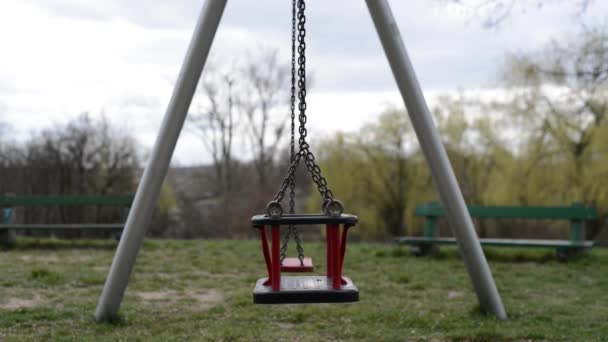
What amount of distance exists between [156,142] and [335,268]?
2567 mm

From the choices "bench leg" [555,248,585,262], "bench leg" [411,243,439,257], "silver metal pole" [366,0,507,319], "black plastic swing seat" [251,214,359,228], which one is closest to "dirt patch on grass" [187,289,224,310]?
"silver metal pole" [366,0,507,319]

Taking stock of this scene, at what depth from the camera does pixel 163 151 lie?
5.58 metres

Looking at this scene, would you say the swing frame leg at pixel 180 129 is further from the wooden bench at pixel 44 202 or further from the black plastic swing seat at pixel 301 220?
the wooden bench at pixel 44 202

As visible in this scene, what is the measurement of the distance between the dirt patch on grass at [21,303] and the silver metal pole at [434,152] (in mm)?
4322

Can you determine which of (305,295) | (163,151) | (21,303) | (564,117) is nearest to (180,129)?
(163,151)

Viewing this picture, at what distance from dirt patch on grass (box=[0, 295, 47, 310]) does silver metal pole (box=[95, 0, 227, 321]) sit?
1.25 m

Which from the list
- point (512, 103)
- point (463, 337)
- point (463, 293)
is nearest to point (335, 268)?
point (463, 337)

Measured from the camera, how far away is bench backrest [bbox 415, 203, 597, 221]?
9797 millimetres

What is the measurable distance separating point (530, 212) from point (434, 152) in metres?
5.64

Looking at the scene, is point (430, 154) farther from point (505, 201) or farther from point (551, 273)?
point (505, 201)

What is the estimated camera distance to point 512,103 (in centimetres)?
1800

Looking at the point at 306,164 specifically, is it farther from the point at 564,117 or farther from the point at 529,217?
the point at 564,117

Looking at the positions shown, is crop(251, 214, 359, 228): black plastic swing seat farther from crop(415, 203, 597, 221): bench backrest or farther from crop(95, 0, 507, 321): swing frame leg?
crop(415, 203, 597, 221): bench backrest

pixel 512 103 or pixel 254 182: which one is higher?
pixel 512 103
